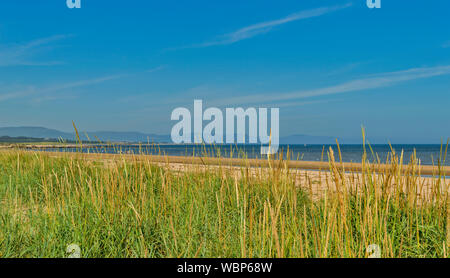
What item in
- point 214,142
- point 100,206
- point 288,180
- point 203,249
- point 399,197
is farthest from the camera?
point 214,142

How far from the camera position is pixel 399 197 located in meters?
3.07

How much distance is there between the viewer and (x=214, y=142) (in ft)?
15.2

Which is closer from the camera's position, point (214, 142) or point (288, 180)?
point (288, 180)

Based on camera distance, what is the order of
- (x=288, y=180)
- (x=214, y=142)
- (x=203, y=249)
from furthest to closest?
1. (x=214, y=142)
2. (x=288, y=180)
3. (x=203, y=249)

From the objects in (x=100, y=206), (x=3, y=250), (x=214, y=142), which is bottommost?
(x=3, y=250)
